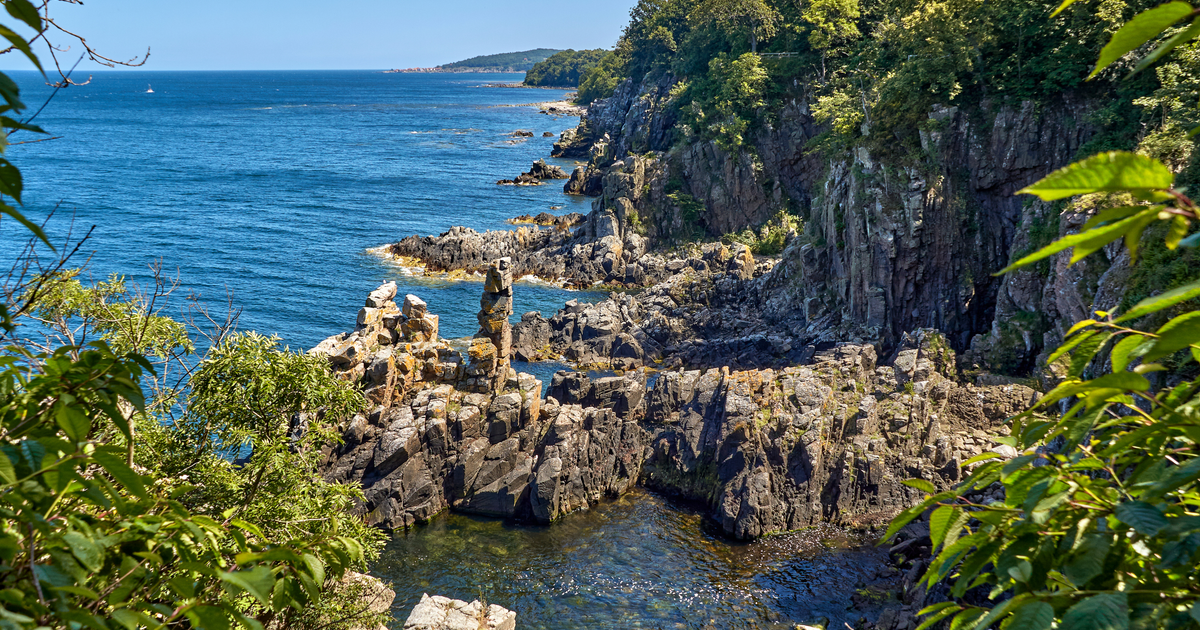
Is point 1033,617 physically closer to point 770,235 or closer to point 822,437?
point 822,437

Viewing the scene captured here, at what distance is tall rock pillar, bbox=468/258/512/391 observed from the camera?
33.5m

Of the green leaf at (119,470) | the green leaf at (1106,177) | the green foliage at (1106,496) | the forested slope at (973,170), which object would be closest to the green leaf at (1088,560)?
the green foliage at (1106,496)

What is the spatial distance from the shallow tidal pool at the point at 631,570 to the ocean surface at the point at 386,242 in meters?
0.07

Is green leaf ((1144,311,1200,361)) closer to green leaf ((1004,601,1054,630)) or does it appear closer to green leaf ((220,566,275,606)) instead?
green leaf ((1004,601,1054,630))

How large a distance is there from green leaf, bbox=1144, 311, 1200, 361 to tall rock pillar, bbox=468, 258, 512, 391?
31.8 metres

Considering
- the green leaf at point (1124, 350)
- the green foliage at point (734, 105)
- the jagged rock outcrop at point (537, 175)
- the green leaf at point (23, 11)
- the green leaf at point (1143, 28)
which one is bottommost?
the jagged rock outcrop at point (537, 175)

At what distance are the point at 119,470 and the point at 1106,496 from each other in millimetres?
4262

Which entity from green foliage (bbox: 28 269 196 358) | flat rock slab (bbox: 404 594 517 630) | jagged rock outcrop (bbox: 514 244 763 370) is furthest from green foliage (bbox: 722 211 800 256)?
green foliage (bbox: 28 269 196 358)

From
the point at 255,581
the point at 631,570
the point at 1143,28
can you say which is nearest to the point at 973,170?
the point at 631,570

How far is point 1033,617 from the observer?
97.5 inches

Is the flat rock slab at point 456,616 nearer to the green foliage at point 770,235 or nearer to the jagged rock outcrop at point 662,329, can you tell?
the jagged rock outcrop at point 662,329

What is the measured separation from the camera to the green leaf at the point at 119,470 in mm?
3264

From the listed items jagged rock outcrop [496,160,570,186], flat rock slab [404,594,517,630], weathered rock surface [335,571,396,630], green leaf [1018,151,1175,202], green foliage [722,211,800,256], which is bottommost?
flat rock slab [404,594,517,630]

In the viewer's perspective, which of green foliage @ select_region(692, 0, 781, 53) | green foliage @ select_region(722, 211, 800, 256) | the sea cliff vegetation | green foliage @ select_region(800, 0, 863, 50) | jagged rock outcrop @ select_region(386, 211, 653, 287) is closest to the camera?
the sea cliff vegetation
